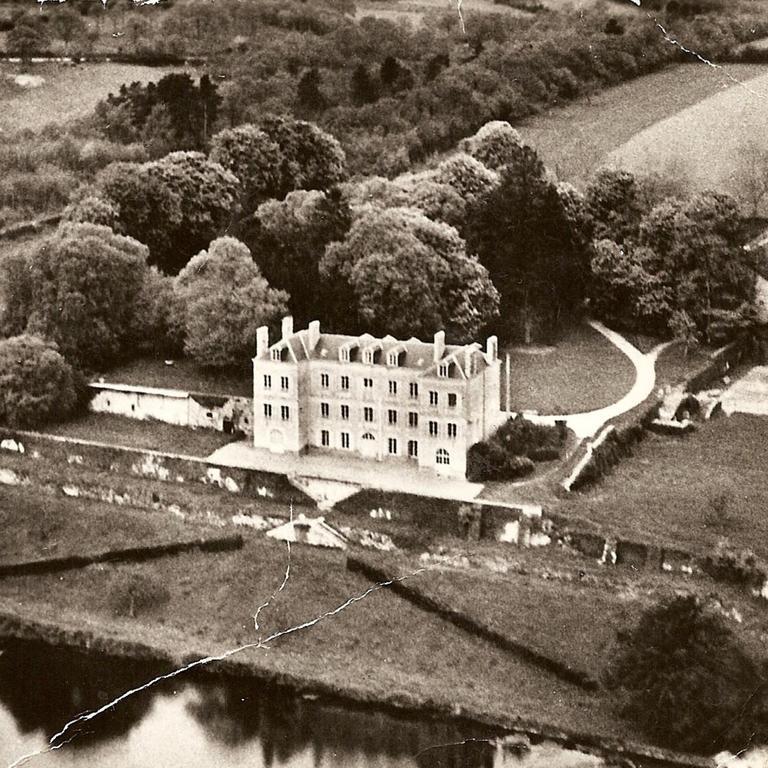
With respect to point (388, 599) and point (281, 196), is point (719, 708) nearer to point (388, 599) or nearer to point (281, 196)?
→ point (388, 599)

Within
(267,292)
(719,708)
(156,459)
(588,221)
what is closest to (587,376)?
(588,221)

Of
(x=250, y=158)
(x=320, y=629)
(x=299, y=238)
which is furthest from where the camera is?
(x=250, y=158)

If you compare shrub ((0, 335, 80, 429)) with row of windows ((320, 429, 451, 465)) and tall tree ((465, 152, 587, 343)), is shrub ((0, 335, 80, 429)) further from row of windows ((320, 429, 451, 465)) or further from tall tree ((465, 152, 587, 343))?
tall tree ((465, 152, 587, 343))

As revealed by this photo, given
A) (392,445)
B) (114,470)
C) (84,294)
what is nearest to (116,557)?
(114,470)

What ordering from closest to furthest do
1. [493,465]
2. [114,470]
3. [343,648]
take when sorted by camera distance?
[343,648] → [493,465] → [114,470]

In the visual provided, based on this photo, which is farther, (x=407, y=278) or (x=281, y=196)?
(x=281, y=196)

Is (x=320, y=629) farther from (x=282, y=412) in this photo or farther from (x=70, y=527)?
(x=70, y=527)
